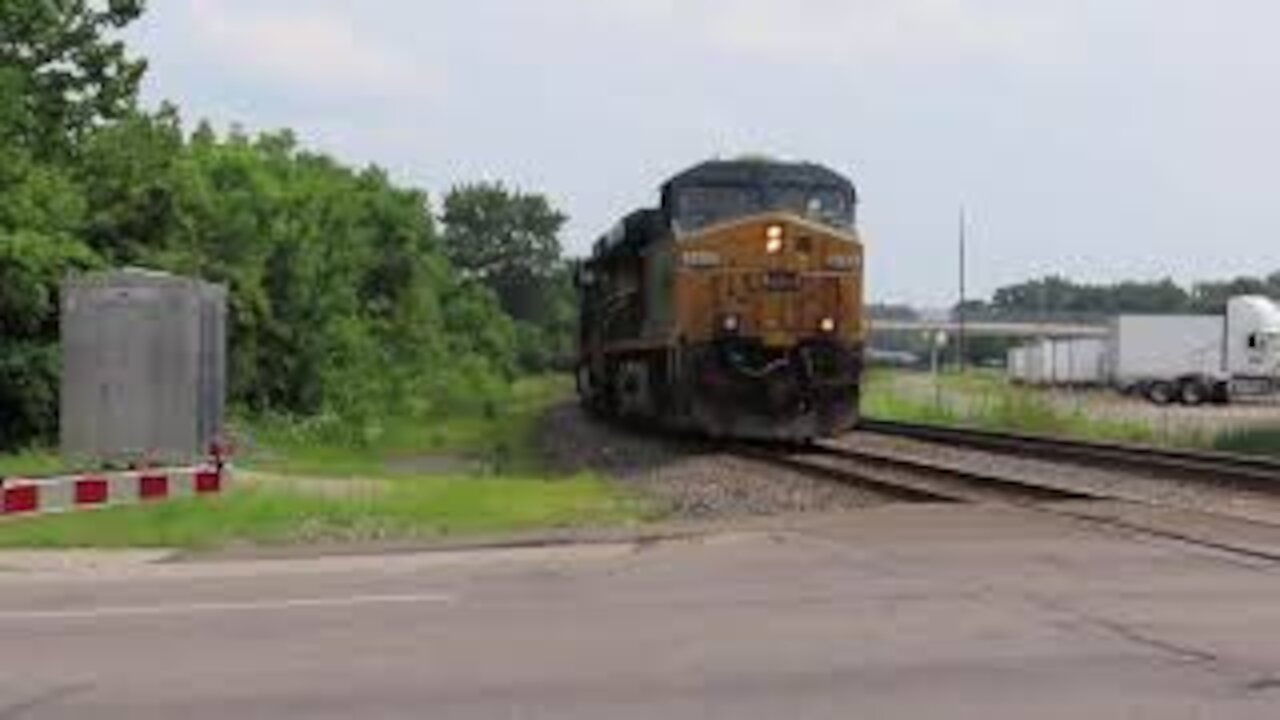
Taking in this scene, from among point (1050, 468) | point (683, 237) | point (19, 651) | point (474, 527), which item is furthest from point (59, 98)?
point (19, 651)

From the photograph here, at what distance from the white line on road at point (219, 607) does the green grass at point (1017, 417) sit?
31656 mm

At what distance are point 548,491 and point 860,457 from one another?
9785mm

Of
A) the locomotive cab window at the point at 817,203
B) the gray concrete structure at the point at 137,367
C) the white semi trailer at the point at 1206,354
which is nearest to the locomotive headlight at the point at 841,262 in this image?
the locomotive cab window at the point at 817,203

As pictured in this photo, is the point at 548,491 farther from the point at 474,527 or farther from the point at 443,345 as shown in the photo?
the point at 443,345

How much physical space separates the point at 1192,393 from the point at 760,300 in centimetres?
5687

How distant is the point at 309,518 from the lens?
21.7 metres

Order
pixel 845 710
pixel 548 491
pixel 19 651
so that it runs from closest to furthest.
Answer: pixel 845 710, pixel 19 651, pixel 548 491

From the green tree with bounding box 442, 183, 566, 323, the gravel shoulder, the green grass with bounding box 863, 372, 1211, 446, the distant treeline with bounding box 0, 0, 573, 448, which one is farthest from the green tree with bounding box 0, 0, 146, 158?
the green tree with bounding box 442, 183, 566, 323

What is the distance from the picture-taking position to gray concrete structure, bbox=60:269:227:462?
26469mm

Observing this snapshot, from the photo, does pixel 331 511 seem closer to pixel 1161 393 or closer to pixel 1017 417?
pixel 1017 417

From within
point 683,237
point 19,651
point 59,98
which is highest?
point 59,98

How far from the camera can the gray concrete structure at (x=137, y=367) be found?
86.8 ft

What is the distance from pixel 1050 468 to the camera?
32.7 metres

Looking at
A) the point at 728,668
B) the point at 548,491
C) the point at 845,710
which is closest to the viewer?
the point at 845,710
